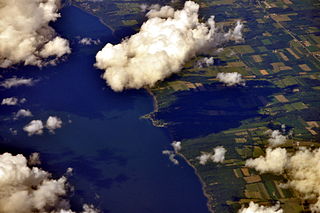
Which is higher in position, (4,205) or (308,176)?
(4,205)

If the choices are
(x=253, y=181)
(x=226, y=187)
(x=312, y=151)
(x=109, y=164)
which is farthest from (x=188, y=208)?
(x=312, y=151)

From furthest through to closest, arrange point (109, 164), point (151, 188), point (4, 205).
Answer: point (109, 164) < point (151, 188) < point (4, 205)

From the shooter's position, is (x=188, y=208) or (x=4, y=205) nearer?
(x=4, y=205)

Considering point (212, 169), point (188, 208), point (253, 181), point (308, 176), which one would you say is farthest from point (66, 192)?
point (308, 176)

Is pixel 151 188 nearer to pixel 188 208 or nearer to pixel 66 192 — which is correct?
pixel 188 208

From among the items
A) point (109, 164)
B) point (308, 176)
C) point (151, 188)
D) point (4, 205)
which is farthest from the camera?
point (109, 164)

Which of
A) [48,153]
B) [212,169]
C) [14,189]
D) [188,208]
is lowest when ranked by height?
[188,208]

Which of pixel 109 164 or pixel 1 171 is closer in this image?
pixel 1 171

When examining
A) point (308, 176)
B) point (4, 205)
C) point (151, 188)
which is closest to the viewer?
point (4, 205)

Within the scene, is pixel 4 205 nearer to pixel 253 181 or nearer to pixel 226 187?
pixel 226 187
